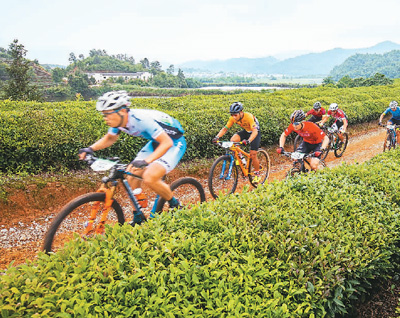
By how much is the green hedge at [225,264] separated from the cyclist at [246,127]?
3.17 metres

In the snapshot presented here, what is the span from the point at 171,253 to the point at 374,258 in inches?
96.1

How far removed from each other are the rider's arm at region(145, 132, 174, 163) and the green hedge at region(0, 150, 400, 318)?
0.96m

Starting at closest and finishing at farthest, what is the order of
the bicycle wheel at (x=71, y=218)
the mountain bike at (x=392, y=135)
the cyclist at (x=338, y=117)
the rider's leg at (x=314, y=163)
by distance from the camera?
the bicycle wheel at (x=71, y=218) → the rider's leg at (x=314, y=163) → the mountain bike at (x=392, y=135) → the cyclist at (x=338, y=117)

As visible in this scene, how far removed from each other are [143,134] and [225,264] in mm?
2532

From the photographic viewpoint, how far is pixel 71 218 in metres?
4.05

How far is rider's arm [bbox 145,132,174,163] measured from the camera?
4.28m

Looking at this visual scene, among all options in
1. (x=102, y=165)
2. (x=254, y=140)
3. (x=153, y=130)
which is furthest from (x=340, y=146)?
(x=102, y=165)

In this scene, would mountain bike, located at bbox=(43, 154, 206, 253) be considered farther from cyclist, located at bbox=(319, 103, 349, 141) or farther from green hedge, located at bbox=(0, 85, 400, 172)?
cyclist, located at bbox=(319, 103, 349, 141)

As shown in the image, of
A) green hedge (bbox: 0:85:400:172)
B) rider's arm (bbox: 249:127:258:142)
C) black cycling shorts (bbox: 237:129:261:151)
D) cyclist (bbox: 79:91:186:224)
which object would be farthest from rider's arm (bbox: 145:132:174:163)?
green hedge (bbox: 0:85:400:172)

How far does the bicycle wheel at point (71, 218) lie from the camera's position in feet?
12.2

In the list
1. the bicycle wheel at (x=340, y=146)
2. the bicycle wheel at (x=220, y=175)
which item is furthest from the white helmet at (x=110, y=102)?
the bicycle wheel at (x=340, y=146)

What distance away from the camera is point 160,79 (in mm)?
100938

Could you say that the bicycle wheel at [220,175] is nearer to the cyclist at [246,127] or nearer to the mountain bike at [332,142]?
the cyclist at [246,127]

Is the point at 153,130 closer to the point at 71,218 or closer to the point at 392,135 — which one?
the point at 71,218
